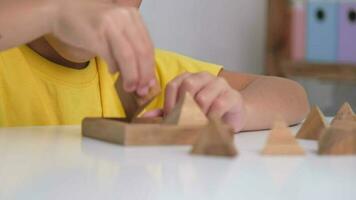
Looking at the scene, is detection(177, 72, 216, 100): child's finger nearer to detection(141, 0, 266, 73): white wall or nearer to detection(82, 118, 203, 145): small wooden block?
detection(82, 118, 203, 145): small wooden block

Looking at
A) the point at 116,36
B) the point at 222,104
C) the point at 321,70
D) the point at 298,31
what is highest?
the point at 116,36

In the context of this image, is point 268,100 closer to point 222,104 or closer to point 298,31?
point 222,104

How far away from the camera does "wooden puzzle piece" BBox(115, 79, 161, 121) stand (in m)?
0.74

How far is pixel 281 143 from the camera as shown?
1.94 ft

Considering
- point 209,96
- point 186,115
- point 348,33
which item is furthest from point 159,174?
point 348,33

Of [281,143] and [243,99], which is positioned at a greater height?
[281,143]

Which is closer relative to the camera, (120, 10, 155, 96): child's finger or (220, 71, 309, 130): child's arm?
(120, 10, 155, 96): child's finger

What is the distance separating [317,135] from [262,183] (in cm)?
27

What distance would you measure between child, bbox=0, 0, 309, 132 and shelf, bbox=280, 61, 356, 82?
118 cm

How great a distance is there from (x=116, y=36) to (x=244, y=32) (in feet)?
6.81

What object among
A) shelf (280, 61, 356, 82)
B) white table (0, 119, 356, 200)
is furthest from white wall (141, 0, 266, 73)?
white table (0, 119, 356, 200)

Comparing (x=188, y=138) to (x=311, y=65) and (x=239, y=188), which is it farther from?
(x=311, y=65)

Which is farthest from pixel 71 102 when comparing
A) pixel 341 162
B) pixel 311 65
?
pixel 311 65

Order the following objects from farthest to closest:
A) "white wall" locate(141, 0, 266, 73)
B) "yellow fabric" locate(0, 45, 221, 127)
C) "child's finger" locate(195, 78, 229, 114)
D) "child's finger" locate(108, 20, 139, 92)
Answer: "white wall" locate(141, 0, 266, 73) < "yellow fabric" locate(0, 45, 221, 127) < "child's finger" locate(195, 78, 229, 114) < "child's finger" locate(108, 20, 139, 92)
